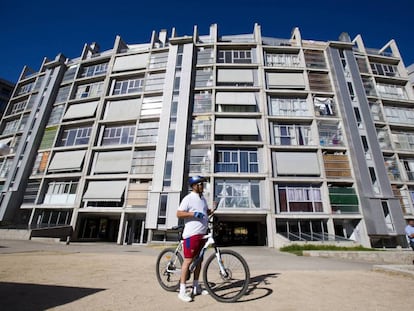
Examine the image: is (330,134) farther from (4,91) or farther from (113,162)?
(4,91)

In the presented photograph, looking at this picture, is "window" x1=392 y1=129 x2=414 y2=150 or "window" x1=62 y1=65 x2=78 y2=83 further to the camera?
"window" x1=62 y1=65 x2=78 y2=83

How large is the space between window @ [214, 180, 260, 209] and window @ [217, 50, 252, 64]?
1351 cm

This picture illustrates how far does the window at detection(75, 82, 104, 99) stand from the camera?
23.4 metres

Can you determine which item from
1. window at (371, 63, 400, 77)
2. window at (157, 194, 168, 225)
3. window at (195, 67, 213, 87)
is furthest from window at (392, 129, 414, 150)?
window at (157, 194, 168, 225)

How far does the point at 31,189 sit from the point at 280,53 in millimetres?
29942

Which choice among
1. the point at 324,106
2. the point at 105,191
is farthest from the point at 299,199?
the point at 105,191

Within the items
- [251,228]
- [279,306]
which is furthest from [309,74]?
[279,306]

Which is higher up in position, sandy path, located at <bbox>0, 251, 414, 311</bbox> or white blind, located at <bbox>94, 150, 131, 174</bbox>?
white blind, located at <bbox>94, 150, 131, 174</bbox>

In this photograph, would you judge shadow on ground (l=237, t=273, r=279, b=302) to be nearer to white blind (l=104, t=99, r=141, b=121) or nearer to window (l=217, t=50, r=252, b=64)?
white blind (l=104, t=99, r=141, b=121)

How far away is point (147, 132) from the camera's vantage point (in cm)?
1966

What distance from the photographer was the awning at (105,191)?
1762 cm

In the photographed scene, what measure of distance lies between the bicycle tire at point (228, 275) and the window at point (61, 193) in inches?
784

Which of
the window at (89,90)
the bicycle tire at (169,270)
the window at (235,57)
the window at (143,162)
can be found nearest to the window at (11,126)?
the window at (89,90)

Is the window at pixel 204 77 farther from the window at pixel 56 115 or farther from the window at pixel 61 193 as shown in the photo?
the window at pixel 56 115
